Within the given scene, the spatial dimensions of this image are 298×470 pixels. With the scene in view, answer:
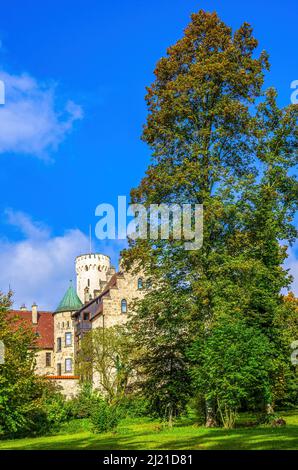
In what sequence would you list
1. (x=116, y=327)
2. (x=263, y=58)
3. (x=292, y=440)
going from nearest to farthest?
(x=292, y=440)
(x=263, y=58)
(x=116, y=327)

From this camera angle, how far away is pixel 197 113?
29391 millimetres

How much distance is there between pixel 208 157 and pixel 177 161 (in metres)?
1.67

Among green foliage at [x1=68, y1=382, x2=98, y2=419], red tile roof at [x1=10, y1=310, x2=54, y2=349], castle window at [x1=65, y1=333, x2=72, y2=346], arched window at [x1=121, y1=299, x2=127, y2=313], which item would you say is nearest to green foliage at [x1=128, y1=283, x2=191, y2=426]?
green foliage at [x1=68, y1=382, x2=98, y2=419]

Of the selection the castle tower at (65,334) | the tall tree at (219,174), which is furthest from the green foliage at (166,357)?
the castle tower at (65,334)

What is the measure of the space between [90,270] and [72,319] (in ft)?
83.1

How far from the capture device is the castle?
57750 millimetres

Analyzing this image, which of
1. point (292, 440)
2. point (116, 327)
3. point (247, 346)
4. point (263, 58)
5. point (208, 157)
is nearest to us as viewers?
point (292, 440)

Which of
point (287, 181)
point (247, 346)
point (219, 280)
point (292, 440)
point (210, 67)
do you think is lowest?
point (292, 440)

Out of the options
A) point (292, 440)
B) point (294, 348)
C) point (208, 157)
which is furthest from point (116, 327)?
point (292, 440)

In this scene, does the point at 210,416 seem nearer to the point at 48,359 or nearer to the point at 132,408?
the point at 132,408

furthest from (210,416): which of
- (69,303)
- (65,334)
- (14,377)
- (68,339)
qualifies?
(69,303)

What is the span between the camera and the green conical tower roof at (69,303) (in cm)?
7338

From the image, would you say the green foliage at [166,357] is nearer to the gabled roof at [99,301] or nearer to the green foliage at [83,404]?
the green foliage at [83,404]
